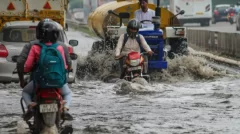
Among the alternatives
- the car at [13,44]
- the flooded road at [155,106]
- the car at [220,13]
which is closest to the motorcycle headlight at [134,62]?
the flooded road at [155,106]

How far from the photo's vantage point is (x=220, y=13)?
68125 mm

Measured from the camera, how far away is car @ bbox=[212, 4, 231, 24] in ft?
220

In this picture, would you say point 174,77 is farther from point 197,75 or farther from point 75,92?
point 75,92

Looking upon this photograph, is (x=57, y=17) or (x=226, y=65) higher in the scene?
(x=57, y=17)

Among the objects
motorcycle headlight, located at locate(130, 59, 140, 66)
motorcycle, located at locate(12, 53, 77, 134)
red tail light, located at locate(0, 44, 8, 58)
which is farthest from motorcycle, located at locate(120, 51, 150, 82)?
motorcycle, located at locate(12, 53, 77, 134)

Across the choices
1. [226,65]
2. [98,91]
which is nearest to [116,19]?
[226,65]

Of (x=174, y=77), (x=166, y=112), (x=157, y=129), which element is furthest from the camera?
(x=174, y=77)

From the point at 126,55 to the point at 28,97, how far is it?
20.5ft

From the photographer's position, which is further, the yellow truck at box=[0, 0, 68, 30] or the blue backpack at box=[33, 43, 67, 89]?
the yellow truck at box=[0, 0, 68, 30]

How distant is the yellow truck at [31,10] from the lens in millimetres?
21000

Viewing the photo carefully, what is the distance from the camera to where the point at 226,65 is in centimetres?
2264

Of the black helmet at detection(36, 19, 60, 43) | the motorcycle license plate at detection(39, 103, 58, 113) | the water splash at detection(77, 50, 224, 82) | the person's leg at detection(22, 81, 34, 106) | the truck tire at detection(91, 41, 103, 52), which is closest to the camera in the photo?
the motorcycle license plate at detection(39, 103, 58, 113)

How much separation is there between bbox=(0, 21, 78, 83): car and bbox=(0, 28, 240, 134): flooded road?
0.32 meters

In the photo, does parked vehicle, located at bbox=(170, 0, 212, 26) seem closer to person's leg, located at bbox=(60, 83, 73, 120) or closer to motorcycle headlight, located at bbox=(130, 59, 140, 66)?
motorcycle headlight, located at bbox=(130, 59, 140, 66)
